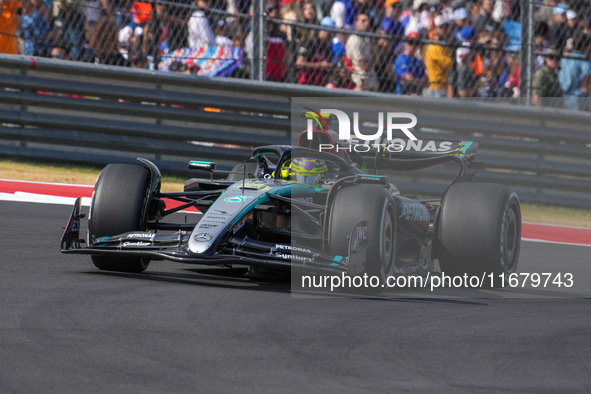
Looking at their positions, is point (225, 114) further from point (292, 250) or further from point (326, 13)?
point (292, 250)

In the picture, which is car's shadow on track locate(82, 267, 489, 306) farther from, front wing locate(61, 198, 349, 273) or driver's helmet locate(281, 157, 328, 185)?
driver's helmet locate(281, 157, 328, 185)

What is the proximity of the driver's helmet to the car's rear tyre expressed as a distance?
40.5 inches

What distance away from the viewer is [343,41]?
37.4 feet

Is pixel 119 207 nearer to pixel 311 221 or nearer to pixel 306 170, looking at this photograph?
pixel 311 221

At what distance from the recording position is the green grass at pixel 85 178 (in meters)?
11.2

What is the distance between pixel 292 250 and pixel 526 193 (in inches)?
267

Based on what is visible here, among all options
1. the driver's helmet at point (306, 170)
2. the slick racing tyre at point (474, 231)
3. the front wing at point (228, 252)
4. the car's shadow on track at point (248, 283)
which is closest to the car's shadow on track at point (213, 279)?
the car's shadow on track at point (248, 283)

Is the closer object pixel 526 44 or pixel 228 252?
pixel 228 252

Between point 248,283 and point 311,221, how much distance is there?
0.56 meters

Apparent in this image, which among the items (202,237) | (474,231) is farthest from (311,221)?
(474,231)

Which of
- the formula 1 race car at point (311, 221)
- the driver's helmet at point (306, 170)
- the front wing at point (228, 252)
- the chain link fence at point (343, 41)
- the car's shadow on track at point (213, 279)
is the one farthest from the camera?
the chain link fence at point (343, 41)

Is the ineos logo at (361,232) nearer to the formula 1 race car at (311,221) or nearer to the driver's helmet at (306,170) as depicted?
the formula 1 race car at (311,221)

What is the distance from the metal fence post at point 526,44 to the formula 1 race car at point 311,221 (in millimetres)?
4790

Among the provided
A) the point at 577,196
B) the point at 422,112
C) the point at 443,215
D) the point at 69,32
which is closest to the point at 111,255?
the point at 443,215
